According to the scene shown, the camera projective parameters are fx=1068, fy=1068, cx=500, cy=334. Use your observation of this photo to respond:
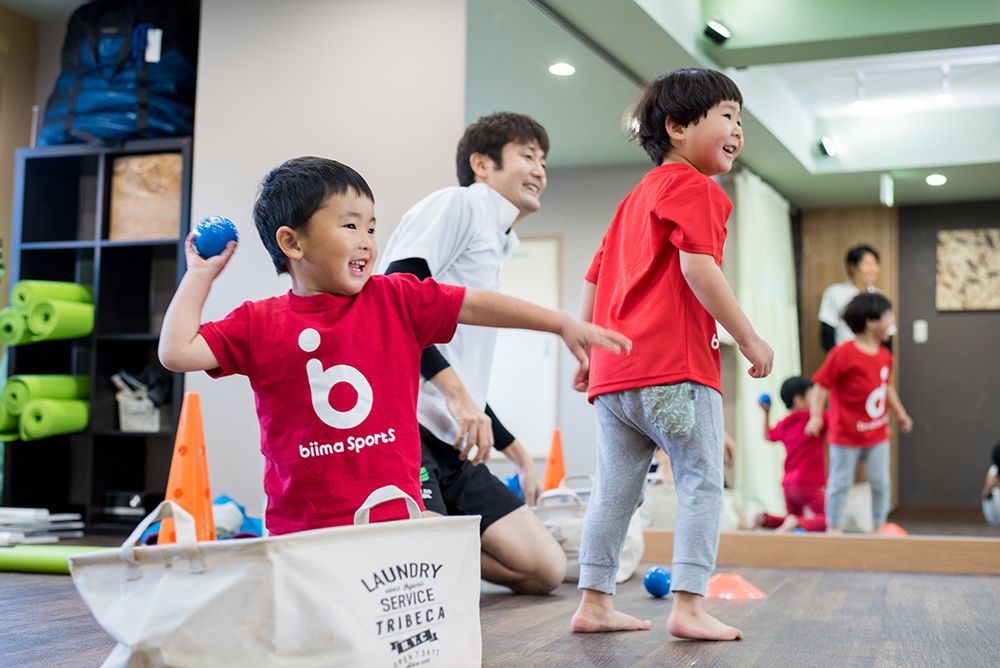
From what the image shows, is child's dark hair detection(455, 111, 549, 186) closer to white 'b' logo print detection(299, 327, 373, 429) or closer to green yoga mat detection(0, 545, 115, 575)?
white 'b' logo print detection(299, 327, 373, 429)

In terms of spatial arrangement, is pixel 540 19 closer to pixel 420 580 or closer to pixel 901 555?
pixel 901 555

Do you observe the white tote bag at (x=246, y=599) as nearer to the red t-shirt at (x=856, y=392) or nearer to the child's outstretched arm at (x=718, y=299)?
the child's outstretched arm at (x=718, y=299)

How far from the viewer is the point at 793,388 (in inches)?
138

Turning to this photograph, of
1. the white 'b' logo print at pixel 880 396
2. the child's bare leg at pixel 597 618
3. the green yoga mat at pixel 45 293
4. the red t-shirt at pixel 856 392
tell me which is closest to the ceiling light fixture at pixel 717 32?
the red t-shirt at pixel 856 392

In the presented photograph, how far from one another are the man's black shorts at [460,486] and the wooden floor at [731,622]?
22cm

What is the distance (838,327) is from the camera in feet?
11.2

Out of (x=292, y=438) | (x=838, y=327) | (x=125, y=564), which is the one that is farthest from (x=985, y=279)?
(x=125, y=564)

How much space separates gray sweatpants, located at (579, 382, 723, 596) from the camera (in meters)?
1.90

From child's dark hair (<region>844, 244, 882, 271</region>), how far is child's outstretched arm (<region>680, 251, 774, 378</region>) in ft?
5.49

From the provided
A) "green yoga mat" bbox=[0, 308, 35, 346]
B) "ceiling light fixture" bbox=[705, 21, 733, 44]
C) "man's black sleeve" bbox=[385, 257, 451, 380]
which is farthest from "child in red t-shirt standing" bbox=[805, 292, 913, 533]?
"green yoga mat" bbox=[0, 308, 35, 346]

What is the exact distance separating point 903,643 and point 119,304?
10.8ft

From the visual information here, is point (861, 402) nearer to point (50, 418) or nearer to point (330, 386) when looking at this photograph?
point (330, 386)

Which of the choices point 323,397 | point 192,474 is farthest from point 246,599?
point 192,474

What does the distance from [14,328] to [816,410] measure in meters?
2.87
